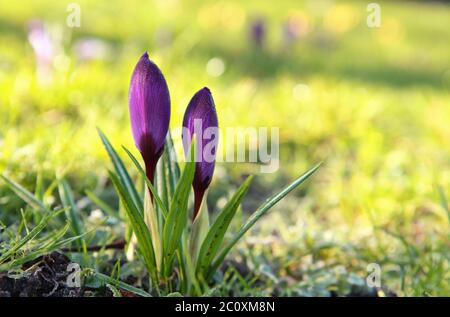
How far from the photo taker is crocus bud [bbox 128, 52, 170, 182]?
115 cm

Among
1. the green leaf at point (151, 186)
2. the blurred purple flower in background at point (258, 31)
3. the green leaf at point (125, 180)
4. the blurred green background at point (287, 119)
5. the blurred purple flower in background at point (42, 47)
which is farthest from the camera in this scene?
the blurred purple flower in background at point (258, 31)

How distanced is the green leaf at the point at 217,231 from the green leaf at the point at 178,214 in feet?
0.17

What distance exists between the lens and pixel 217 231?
49.6 inches

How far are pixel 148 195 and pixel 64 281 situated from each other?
0.22 metres

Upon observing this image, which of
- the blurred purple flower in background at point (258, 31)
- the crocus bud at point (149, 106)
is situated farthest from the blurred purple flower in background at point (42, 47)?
the blurred purple flower in background at point (258, 31)

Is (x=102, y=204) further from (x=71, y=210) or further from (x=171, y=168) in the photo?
(x=171, y=168)

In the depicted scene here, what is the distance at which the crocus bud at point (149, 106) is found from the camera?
3.78 ft

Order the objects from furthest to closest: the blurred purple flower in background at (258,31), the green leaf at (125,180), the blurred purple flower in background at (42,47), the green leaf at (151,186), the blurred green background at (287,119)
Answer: the blurred purple flower in background at (258,31) < the blurred purple flower in background at (42,47) < the blurred green background at (287,119) < the green leaf at (125,180) < the green leaf at (151,186)

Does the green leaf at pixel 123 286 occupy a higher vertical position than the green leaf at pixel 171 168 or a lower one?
lower

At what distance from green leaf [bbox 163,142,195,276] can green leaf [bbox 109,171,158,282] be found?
30 mm

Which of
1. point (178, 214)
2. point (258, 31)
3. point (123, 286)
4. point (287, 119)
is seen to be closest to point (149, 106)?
point (178, 214)

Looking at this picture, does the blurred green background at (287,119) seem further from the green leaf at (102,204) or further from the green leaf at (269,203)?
the green leaf at (269,203)

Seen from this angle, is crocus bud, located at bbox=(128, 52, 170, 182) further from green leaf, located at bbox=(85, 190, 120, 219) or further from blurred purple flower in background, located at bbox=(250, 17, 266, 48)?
blurred purple flower in background, located at bbox=(250, 17, 266, 48)

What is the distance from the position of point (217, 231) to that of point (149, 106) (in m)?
0.27
